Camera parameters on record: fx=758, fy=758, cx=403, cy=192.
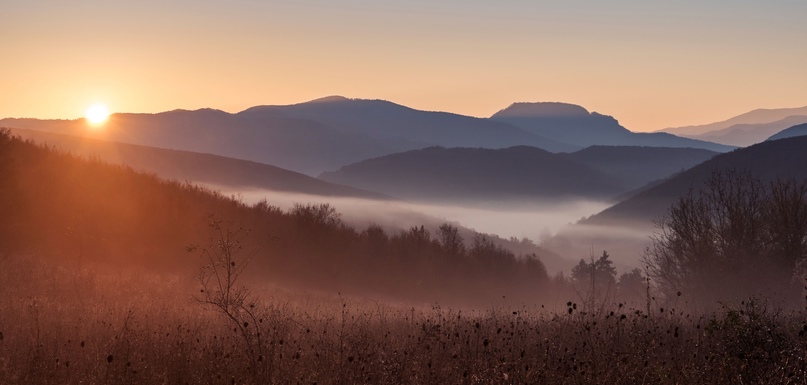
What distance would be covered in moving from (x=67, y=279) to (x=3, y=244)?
4360mm

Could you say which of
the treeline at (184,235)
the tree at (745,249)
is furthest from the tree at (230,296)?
the tree at (745,249)

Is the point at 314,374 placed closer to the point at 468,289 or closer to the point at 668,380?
the point at 668,380

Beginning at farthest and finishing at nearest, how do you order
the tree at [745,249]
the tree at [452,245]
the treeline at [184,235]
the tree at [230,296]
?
the tree at [452,245] → the tree at [745,249] → the treeline at [184,235] → the tree at [230,296]

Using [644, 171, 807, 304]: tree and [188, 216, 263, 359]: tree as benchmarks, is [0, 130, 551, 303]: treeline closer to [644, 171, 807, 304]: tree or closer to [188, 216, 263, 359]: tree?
[188, 216, 263, 359]: tree

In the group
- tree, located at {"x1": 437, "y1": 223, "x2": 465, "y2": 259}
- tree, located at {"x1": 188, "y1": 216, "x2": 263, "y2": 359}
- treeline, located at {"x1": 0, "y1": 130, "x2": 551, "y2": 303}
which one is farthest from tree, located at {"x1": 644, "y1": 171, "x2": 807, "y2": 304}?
tree, located at {"x1": 437, "y1": 223, "x2": 465, "y2": 259}

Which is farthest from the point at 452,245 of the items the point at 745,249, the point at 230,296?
the point at 230,296

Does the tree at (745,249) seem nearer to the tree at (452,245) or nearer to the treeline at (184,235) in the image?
the treeline at (184,235)

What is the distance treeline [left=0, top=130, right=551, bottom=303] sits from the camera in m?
33.1

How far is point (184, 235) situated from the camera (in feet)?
133

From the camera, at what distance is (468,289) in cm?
5994

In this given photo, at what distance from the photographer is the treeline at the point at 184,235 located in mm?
33125

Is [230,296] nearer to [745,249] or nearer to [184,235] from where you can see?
[184,235]

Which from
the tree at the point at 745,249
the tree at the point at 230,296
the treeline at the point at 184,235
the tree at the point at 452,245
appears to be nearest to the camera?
the tree at the point at 230,296

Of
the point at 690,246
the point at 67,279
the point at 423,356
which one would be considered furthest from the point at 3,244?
the point at 690,246
